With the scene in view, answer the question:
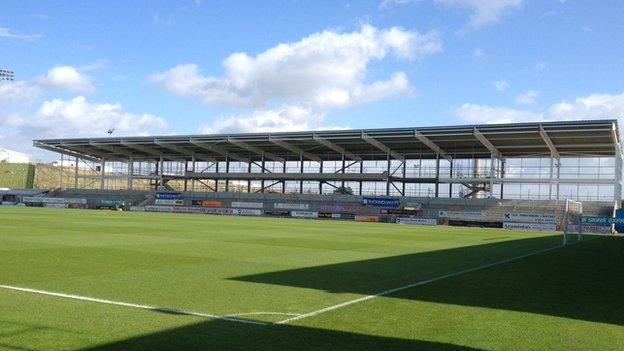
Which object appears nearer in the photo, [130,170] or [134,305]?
[134,305]

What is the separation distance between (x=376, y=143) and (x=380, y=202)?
24.4ft

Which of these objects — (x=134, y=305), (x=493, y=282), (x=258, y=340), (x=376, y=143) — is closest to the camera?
(x=258, y=340)

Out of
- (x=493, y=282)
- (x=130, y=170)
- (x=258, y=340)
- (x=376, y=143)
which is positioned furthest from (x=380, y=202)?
(x=258, y=340)

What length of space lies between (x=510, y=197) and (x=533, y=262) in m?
59.0

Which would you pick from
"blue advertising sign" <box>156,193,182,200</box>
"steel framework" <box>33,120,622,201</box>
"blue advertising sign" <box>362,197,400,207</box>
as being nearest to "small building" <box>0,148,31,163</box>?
"steel framework" <box>33,120,622,201</box>

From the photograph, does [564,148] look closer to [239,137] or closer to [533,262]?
[239,137]

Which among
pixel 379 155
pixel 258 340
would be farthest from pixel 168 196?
pixel 258 340

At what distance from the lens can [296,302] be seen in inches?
378

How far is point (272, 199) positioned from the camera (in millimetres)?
82750

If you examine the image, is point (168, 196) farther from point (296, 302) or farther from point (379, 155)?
point (296, 302)

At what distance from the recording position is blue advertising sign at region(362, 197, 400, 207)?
72.3 m

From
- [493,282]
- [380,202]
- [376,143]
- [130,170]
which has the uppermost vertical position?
[376,143]

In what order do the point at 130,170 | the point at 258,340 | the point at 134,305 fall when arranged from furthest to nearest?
1. the point at 130,170
2. the point at 134,305
3. the point at 258,340

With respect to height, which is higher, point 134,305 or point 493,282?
point 134,305
